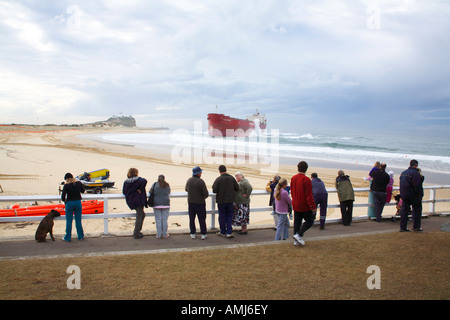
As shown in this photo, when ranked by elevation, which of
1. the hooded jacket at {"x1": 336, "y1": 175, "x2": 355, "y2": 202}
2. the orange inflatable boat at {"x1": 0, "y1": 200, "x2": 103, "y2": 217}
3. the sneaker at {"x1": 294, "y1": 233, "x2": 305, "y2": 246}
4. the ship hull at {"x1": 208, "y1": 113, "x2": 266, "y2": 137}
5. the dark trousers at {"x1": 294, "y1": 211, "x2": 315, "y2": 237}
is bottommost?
the sneaker at {"x1": 294, "y1": 233, "x2": 305, "y2": 246}

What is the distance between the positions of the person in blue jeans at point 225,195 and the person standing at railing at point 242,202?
0.64ft

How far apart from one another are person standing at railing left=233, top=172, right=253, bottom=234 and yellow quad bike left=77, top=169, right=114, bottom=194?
26.5 feet

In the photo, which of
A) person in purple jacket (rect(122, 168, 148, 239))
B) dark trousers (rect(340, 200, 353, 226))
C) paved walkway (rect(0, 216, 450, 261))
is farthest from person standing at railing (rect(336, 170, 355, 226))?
person in purple jacket (rect(122, 168, 148, 239))

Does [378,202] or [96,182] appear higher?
[96,182]

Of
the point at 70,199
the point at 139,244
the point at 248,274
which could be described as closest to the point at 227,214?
the point at 139,244

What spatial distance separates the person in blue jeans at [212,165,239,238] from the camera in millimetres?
7125

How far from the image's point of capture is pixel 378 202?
902 cm

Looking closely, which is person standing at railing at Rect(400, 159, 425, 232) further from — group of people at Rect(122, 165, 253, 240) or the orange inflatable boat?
the orange inflatable boat

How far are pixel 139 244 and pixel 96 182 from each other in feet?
25.5

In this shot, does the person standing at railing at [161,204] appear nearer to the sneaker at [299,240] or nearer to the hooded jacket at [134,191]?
the hooded jacket at [134,191]

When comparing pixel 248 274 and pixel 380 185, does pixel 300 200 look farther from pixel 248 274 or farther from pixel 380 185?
pixel 380 185
